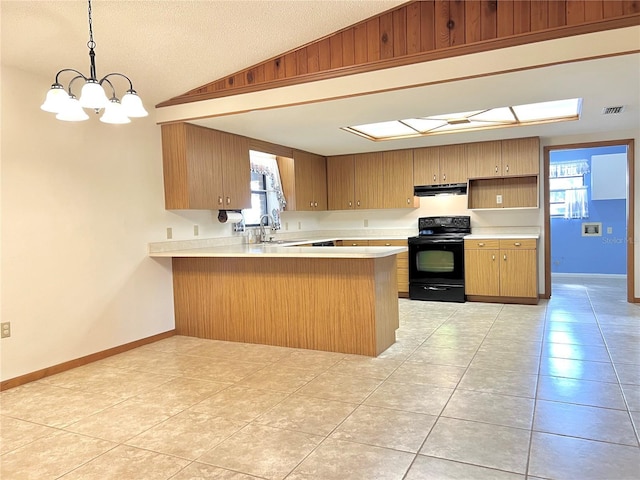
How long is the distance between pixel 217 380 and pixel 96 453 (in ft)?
3.60

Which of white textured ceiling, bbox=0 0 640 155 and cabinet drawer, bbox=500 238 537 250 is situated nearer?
white textured ceiling, bbox=0 0 640 155

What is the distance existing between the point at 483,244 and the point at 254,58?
3.73m

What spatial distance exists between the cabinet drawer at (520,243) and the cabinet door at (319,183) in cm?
272

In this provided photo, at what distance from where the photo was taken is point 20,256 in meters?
3.33

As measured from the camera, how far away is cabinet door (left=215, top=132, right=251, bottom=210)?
16.0 feet

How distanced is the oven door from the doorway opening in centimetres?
248

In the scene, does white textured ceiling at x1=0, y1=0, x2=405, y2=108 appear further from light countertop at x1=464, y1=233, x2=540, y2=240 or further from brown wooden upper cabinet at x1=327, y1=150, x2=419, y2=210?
light countertop at x1=464, y1=233, x2=540, y2=240

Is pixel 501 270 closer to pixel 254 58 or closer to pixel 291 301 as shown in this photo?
pixel 291 301

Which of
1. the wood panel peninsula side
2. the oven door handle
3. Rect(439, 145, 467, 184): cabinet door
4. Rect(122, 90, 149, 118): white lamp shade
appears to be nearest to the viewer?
Rect(122, 90, 149, 118): white lamp shade

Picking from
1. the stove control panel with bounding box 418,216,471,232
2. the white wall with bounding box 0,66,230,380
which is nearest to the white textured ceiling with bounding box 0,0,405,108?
the white wall with bounding box 0,66,230,380

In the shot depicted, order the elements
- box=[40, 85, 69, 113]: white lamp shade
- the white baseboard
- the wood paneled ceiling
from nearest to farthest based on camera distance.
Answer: box=[40, 85, 69, 113]: white lamp shade < the wood paneled ceiling < the white baseboard

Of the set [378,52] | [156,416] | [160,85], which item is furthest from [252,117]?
[156,416]

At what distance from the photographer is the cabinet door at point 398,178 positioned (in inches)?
260

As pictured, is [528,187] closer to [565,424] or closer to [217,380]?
[565,424]
